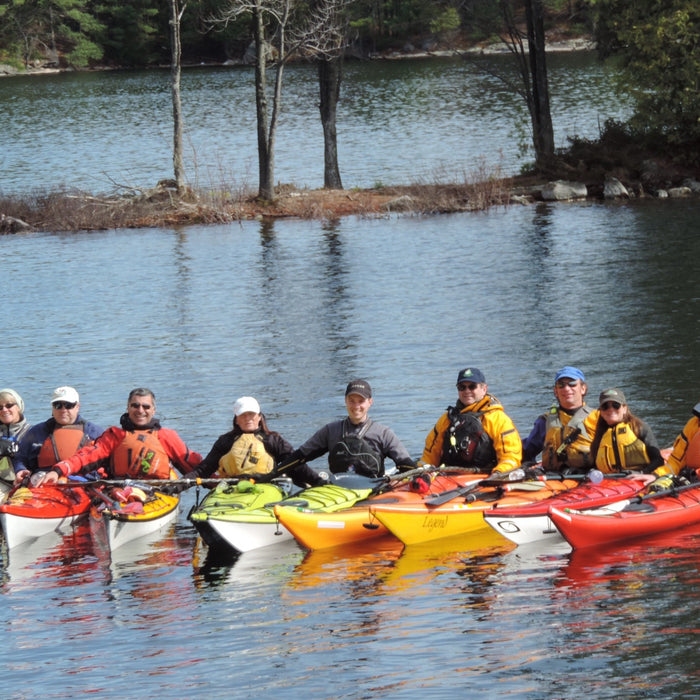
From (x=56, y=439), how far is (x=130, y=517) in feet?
5.09

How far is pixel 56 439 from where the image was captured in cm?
1375

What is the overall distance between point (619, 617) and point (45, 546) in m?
6.10

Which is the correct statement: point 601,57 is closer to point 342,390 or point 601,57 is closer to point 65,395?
point 342,390

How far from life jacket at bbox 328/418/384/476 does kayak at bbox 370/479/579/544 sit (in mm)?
818

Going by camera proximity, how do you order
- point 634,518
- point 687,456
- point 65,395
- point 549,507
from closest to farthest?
point 549,507 → point 634,518 → point 687,456 → point 65,395

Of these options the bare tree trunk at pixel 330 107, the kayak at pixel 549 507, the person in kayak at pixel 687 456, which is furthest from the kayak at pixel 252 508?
the bare tree trunk at pixel 330 107

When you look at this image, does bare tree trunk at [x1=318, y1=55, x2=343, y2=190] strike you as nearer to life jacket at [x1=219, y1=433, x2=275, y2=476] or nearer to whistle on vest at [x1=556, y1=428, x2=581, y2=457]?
A: life jacket at [x1=219, y1=433, x2=275, y2=476]

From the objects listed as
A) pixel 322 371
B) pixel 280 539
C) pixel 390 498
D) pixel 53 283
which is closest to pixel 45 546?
pixel 280 539

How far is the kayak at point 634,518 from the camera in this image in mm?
11852

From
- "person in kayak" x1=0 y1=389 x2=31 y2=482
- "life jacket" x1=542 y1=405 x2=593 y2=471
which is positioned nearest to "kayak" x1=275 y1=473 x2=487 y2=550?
"life jacket" x1=542 y1=405 x2=593 y2=471

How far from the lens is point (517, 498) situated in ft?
40.5

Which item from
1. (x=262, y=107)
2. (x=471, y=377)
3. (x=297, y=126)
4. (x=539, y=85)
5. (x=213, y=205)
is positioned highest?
(x=297, y=126)

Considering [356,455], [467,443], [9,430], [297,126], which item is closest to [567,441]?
[467,443]

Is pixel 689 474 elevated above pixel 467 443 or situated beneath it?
situated beneath
